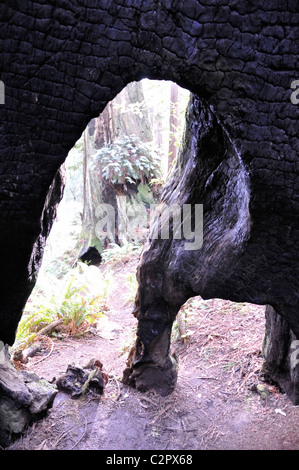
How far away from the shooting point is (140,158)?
10.8 m

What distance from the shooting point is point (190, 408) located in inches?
138

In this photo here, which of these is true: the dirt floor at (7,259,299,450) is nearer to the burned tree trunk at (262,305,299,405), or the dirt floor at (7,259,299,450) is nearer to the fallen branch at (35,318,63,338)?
the burned tree trunk at (262,305,299,405)

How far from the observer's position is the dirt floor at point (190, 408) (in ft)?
9.73

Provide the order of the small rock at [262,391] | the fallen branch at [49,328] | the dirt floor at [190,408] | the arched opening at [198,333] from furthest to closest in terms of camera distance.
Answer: the fallen branch at [49,328] → the arched opening at [198,333] → the small rock at [262,391] → the dirt floor at [190,408]

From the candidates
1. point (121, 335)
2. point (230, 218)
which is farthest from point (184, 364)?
point (230, 218)

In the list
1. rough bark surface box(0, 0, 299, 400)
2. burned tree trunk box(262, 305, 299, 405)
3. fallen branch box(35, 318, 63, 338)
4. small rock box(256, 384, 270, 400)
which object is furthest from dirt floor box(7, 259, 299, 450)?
rough bark surface box(0, 0, 299, 400)

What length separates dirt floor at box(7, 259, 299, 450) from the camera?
2965mm

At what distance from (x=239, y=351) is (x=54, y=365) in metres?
2.37

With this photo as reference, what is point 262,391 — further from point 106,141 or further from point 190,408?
point 106,141

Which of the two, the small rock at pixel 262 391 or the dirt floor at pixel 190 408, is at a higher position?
the small rock at pixel 262 391

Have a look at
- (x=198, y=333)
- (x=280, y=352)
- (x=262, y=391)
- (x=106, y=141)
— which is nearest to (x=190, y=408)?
(x=262, y=391)

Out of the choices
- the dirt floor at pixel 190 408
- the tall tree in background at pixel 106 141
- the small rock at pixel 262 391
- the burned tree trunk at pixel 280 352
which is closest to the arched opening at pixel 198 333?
the dirt floor at pixel 190 408

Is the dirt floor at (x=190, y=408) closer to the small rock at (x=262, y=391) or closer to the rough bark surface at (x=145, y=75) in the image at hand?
the small rock at (x=262, y=391)

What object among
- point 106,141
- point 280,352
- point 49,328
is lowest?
point 49,328
